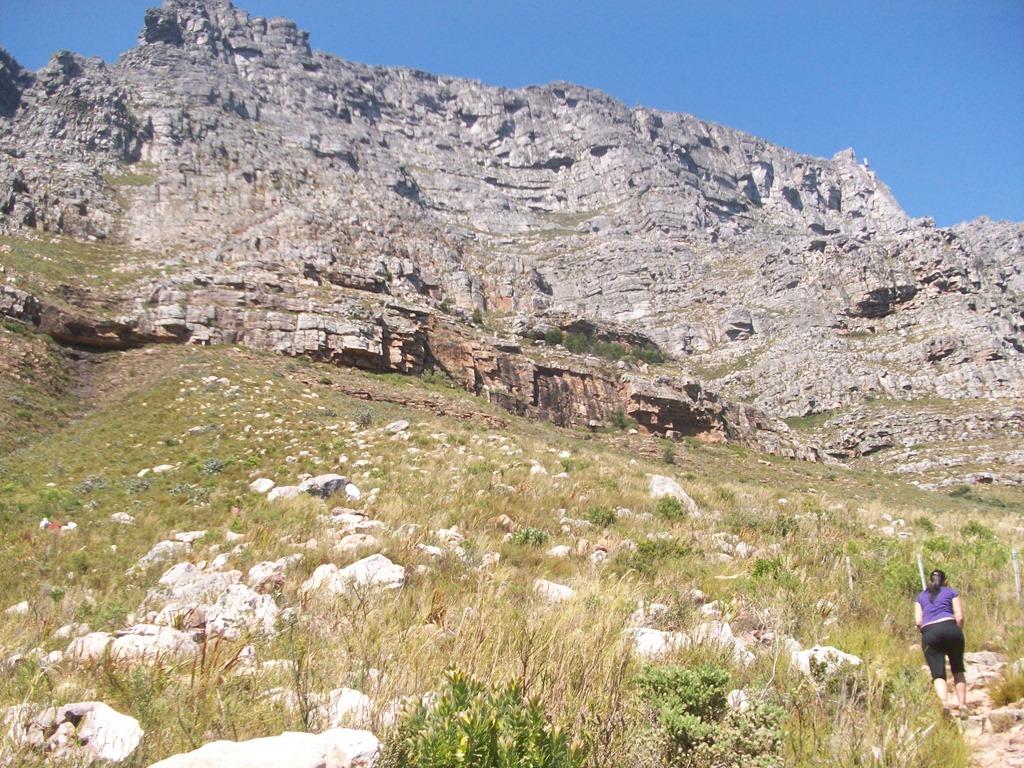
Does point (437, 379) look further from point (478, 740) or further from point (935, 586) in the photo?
point (478, 740)

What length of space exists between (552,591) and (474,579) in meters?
0.71

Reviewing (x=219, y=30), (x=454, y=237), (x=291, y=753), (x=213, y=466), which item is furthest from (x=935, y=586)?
(x=219, y=30)

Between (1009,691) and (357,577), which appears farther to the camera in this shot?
(357,577)

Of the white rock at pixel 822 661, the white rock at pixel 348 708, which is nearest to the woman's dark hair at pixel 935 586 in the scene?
the white rock at pixel 822 661

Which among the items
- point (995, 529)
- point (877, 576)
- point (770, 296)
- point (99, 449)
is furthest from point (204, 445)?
point (770, 296)

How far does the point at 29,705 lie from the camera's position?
7.40 feet

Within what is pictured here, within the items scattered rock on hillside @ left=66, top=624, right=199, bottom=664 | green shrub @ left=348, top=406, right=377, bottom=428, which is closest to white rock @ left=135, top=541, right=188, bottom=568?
scattered rock on hillside @ left=66, top=624, right=199, bottom=664

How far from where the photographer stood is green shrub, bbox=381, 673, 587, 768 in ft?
6.33

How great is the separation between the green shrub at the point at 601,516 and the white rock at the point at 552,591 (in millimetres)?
3350

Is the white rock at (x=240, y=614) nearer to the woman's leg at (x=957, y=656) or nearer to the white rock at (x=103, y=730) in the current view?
the white rock at (x=103, y=730)

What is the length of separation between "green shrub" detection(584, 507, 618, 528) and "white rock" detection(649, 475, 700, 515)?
172 centimetres

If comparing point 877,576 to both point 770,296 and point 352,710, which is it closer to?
point 352,710

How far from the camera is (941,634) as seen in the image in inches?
151

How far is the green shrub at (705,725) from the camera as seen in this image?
2.27 m
